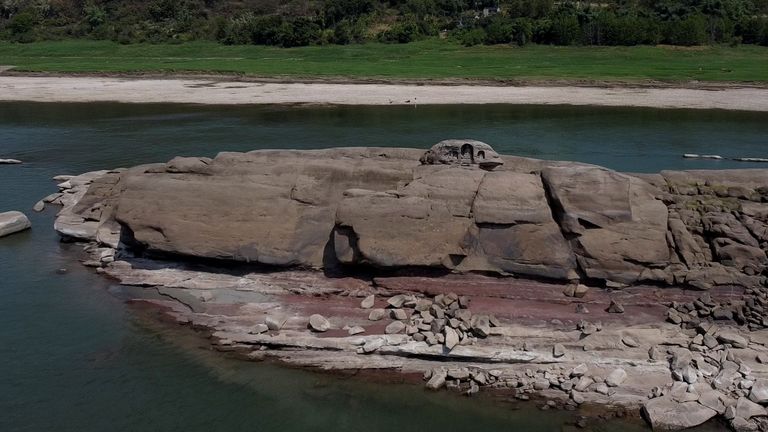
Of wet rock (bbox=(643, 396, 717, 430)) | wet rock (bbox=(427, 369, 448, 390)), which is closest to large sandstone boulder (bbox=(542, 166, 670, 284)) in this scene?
wet rock (bbox=(643, 396, 717, 430))

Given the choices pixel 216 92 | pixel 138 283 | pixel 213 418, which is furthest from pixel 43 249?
pixel 216 92

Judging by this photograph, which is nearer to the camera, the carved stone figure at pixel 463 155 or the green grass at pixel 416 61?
the carved stone figure at pixel 463 155

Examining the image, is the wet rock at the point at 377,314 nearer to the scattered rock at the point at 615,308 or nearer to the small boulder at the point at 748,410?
the scattered rock at the point at 615,308

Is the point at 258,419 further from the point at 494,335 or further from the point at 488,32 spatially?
the point at 488,32

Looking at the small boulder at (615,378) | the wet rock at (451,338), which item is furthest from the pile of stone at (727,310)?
the wet rock at (451,338)

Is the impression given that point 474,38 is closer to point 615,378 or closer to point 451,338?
point 451,338

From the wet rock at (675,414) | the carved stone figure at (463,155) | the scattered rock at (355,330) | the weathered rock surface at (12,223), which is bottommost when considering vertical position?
the wet rock at (675,414)

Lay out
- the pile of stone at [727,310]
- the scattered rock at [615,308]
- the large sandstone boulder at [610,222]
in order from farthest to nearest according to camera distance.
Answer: the large sandstone boulder at [610,222] < the scattered rock at [615,308] < the pile of stone at [727,310]
